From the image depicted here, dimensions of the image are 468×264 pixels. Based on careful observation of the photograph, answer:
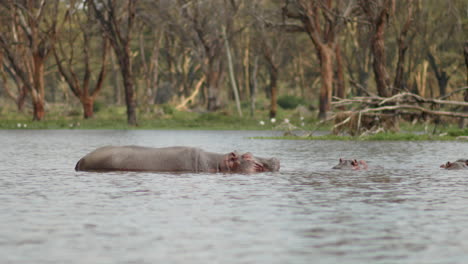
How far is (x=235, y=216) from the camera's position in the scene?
10.1 metres

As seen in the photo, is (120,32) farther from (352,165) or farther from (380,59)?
(352,165)

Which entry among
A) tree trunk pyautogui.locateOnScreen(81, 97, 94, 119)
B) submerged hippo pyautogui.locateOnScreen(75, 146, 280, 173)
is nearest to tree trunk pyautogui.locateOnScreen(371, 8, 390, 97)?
submerged hippo pyautogui.locateOnScreen(75, 146, 280, 173)

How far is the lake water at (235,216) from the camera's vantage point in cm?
767

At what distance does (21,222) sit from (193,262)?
3212 millimetres

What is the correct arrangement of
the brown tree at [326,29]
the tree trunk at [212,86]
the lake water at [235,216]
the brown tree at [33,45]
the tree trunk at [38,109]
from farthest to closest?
the tree trunk at [212,86] < the tree trunk at [38,109] < the brown tree at [33,45] < the brown tree at [326,29] < the lake water at [235,216]

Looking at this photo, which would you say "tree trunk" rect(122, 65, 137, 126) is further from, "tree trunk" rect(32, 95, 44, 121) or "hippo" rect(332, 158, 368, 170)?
"hippo" rect(332, 158, 368, 170)

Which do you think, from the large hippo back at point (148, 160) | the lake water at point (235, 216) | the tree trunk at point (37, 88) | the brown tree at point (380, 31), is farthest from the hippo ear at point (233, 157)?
the tree trunk at point (37, 88)

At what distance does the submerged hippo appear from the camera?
16391 mm

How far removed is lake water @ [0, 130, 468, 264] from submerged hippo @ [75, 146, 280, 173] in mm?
477

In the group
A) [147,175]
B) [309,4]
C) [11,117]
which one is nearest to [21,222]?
[147,175]

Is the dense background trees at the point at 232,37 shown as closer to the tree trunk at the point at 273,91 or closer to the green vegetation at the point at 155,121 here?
the tree trunk at the point at 273,91

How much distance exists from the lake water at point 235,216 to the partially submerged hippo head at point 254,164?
0.27m

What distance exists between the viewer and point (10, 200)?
1183cm

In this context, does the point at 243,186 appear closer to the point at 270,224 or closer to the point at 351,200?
the point at 351,200
